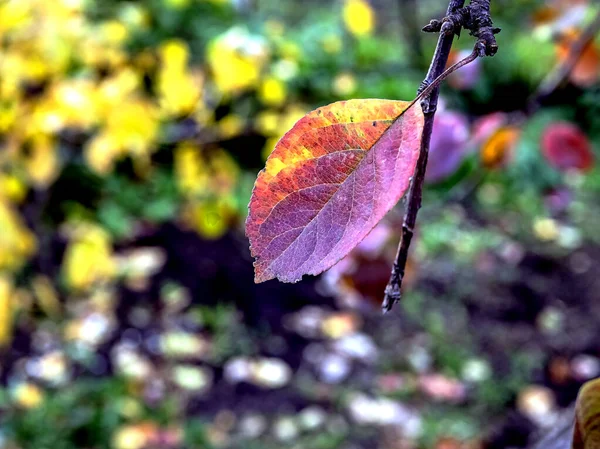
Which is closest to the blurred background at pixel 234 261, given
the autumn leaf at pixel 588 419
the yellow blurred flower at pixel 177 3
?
the yellow blurred flower at pixel 177 3

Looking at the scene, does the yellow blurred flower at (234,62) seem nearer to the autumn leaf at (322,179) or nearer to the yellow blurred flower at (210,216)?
the yellow blurred flower at (210,216)

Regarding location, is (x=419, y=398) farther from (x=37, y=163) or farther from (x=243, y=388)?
(x=37, y=163)

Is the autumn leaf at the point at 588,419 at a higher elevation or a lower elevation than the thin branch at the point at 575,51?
lower

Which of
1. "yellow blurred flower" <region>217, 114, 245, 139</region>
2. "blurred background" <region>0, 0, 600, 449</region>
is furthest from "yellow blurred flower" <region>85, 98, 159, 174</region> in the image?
A: "yellow blurred flower" <region>217, 114, 245, 139</region>

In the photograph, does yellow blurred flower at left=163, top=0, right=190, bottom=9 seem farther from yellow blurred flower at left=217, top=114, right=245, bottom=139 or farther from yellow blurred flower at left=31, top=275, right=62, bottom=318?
yellow blurred flower at left=31, top=275, right=62, bottom=318

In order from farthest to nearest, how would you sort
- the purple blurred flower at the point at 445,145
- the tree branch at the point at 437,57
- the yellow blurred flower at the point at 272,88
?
the yellow blurred flower at the point at 272,88
the purple blurred flower at the point at 445,145
the tree branch at the point at 437,57

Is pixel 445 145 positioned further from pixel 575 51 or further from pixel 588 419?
pixel 588 419
